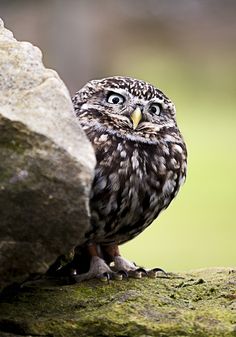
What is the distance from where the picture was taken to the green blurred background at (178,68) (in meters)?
12.1

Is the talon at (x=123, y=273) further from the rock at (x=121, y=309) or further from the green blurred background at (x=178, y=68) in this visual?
the green blurred background at (x=178, y=68)

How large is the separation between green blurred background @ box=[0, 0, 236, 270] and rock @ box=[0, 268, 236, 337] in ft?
18.0

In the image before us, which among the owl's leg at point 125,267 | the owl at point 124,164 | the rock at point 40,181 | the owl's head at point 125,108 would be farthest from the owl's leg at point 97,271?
the rock at point 40,181

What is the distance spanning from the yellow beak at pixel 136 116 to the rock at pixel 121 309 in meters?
0.71

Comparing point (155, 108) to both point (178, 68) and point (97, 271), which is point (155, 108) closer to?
point (97, 271)

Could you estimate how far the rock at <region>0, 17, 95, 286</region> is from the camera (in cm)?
374

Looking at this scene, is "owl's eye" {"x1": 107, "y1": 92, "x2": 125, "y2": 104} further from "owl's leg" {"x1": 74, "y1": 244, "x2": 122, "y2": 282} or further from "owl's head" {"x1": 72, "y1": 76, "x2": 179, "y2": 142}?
"owl's leg" {"x1": 74, "y1": 244, "x2": 122, "y2": 282}

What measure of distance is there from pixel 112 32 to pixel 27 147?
74.4ft

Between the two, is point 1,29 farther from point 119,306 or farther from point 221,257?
point 221,257

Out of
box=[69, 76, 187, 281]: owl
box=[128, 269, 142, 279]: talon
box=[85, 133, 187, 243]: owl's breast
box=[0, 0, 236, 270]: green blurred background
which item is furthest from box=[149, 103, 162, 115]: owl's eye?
box=[0, 0, 236, 270]: green blurred background

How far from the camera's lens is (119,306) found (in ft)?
14.3

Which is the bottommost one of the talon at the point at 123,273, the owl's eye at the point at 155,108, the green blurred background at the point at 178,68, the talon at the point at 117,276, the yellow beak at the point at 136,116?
the talon at the point at 117,276

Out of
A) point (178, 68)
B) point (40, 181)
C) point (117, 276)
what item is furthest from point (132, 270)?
point (178, 68)

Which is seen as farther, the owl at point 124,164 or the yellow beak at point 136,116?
the yellow beak at point 136,116
